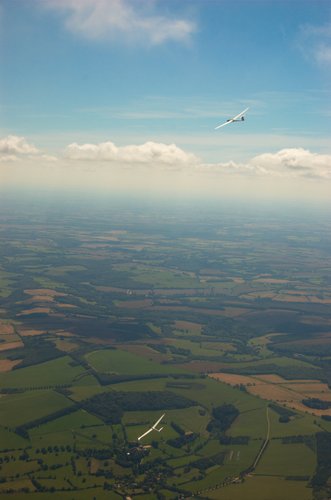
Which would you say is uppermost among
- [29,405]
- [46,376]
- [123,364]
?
[123,364]

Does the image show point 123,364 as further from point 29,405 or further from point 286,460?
point 286,460

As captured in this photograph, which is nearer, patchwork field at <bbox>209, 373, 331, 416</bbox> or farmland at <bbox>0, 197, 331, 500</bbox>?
farmland at <bbox>0, 197, 331, 500</bbox>

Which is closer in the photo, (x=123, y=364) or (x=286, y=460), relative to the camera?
(x=286, y=460)

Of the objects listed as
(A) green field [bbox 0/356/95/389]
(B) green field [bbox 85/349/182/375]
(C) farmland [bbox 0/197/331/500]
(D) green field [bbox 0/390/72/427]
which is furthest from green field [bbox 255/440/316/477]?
(A) green field [bbox 0/356/95/389]

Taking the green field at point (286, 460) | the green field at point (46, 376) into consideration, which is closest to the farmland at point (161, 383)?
the green field at point (286, 460)

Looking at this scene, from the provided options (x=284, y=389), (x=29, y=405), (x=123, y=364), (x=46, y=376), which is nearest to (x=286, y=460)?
(x=284, y=389)

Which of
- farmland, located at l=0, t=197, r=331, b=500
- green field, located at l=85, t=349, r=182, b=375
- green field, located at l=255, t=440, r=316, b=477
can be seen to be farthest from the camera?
green field, located at l=85, t=349, r=182, b=375

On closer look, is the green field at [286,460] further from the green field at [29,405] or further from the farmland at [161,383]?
the green field at [29,405]

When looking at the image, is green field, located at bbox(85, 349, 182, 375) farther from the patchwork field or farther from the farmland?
the patchwork field

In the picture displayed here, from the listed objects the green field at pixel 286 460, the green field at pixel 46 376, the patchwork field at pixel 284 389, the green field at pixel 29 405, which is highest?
the green field at pixel 46 376
